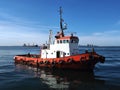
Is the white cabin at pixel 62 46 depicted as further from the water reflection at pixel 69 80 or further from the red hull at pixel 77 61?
the water reflection at pixel 69 80

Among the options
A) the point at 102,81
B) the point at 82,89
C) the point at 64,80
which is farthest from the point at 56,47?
the point at 82,89

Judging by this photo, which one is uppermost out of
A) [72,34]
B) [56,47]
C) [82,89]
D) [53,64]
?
[72,34]

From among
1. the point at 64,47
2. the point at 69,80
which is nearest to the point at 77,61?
the point at 64,47

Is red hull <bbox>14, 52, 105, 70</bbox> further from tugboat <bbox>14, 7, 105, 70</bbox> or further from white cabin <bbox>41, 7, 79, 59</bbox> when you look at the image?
white cabin <bbox>41, 7, 79, 59</bbox>

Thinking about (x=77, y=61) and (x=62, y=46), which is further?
(x=62, y=46)

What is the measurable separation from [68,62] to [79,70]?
1907mm

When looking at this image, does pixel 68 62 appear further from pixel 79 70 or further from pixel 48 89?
pixel 48 89

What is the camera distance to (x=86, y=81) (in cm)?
2359

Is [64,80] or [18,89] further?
[64,80]

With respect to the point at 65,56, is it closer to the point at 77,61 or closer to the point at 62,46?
the point at 62,46

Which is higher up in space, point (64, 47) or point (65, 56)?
point (64, 47)

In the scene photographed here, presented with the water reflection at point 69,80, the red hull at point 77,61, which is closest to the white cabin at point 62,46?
the red hull at point 77,61

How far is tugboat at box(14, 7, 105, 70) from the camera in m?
26.2

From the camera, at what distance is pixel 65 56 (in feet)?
95.2
